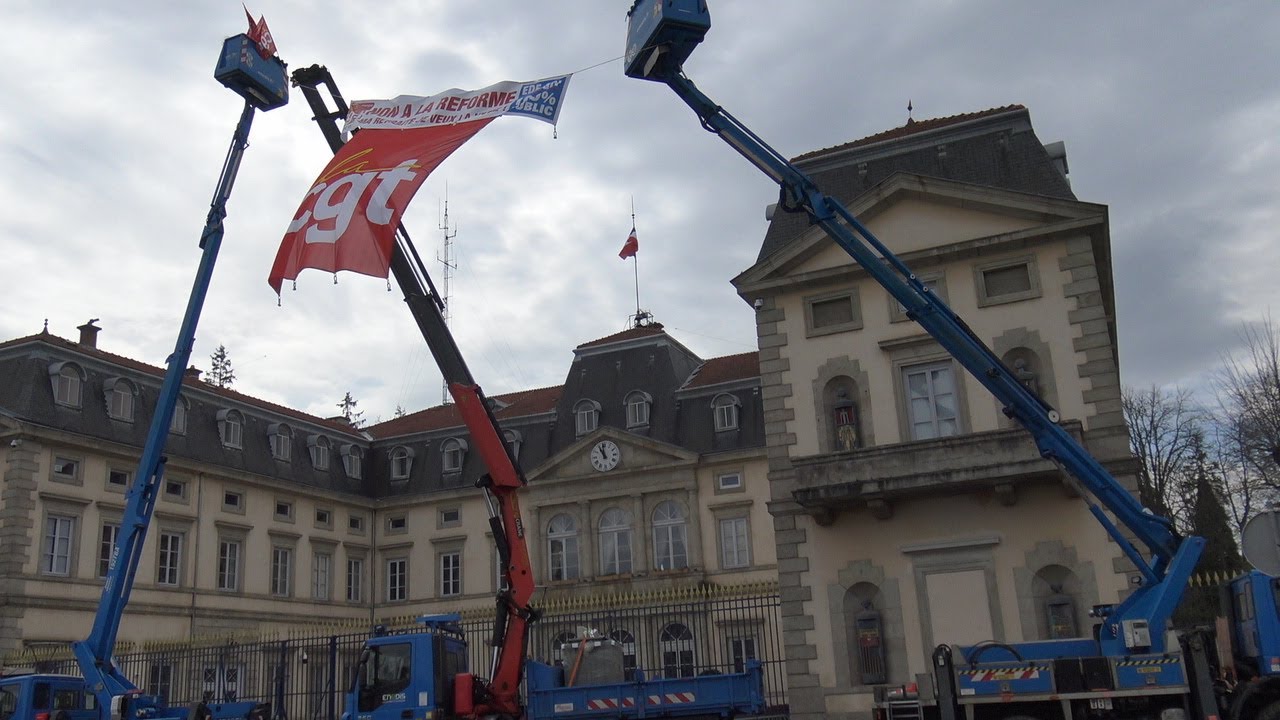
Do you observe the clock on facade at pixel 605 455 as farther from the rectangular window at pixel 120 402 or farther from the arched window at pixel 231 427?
the rectangular window at pixel 120 402

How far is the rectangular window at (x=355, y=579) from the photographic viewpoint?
4922 cm

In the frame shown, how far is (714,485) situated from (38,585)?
935 inches

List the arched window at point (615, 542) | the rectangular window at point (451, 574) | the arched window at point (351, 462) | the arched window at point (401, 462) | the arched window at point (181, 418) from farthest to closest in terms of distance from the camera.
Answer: the arched window at point (401, 462) → the arched window at point (351, 462) → the rectangular window at point (451, 574) → the arched window at point (615, 542) → the arched window at point (181, 418)

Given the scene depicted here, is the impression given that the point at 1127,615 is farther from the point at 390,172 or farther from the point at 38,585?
the point at 38,585

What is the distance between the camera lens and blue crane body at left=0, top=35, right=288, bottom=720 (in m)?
19.8

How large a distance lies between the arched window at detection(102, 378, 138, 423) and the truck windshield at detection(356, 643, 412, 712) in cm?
2547

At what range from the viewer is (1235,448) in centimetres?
4291

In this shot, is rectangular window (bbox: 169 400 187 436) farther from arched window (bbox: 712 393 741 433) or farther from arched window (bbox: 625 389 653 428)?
arched window (bbox: 712 393 741 433)

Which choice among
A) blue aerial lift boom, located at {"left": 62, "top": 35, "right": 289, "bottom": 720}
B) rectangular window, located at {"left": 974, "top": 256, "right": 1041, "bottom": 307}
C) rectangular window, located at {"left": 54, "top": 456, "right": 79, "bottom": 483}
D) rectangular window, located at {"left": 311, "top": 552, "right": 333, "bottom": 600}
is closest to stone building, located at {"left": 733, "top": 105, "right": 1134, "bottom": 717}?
rectangular window, located at {"left": 974, "top": 256, "right": 1041, "bottom": 307}

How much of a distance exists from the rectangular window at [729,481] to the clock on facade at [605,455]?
4.27 meters

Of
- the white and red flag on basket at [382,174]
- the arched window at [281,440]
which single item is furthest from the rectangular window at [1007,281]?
the arched window at [281,440]

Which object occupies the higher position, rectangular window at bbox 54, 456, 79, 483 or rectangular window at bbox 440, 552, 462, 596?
rectangular window at bbox 54, 456, 79, 483

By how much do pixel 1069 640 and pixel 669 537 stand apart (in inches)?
1099

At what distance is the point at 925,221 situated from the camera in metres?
25.8
